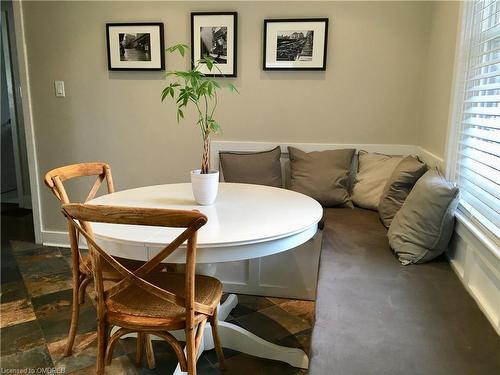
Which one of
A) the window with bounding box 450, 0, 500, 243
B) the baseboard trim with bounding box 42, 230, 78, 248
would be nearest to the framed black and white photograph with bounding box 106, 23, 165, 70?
the baseboard trim with bounding box 42, 230, 78, 248

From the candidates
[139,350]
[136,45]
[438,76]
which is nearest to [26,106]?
[136,45]

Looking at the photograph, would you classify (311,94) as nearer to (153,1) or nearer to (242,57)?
(242,57)

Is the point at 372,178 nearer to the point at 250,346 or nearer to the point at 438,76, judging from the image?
the point at 438,76

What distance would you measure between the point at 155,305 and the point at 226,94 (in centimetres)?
185

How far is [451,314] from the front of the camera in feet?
4.32

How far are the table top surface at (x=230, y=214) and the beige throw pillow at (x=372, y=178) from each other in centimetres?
67

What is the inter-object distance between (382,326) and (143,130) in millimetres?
2387

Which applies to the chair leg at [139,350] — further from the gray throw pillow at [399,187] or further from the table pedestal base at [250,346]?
the gray throw pillow at [399,187]

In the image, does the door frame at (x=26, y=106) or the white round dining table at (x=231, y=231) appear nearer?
the white round dining table at (x=231, y=231)

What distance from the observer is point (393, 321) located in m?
1.26

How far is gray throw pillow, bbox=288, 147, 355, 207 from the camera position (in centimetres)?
262

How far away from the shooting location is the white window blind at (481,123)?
156 cm

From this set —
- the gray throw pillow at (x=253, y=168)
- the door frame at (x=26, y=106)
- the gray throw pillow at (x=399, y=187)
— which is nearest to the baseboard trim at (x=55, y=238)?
the door frame at (x=26, y=106)

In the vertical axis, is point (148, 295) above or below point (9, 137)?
below
